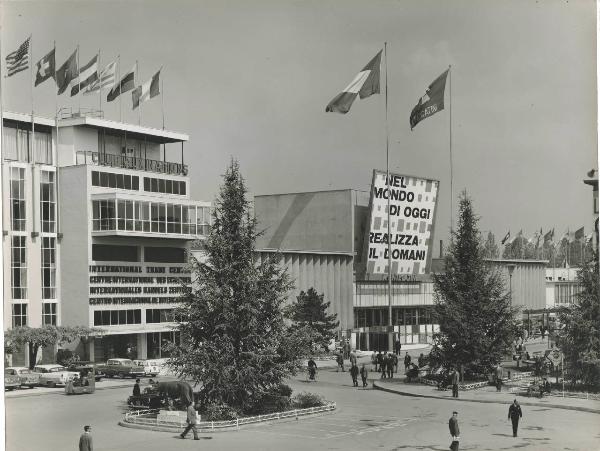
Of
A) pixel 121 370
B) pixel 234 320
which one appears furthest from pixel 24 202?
pixel 234 320

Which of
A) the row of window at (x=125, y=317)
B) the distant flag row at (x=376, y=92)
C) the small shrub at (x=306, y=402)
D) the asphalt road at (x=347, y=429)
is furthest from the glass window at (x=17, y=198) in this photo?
the small shrub at (x=306, y=402)

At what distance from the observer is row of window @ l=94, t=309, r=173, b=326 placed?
6504 centimetres

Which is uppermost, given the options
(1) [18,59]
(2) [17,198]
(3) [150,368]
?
(1) [18,59]

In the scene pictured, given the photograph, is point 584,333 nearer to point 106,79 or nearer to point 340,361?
point 340,361

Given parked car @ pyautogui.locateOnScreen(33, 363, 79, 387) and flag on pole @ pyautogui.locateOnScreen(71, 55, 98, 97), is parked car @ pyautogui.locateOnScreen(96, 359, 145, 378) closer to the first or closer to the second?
parked car @ pyautogui.locateOnScreen(33, 363, 79, 387)

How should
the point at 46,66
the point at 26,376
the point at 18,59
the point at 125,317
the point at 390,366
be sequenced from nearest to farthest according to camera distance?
the point at 18,59
the point at 26,376
the point at 390,366
the point at 46,66
the point at 125,317

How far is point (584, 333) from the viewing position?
45000mm

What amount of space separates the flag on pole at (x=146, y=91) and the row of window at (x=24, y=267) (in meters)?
12.1

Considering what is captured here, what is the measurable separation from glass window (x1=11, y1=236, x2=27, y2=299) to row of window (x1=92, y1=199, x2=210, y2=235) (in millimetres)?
5627

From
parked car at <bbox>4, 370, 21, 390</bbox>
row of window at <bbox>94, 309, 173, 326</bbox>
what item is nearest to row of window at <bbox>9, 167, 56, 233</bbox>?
row of window at <bbox>94, 309, 173, 326</bbox>

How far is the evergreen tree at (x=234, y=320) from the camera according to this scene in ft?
120

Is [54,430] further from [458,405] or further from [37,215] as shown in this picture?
[37,215]

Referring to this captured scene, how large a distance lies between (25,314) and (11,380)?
13737 mm

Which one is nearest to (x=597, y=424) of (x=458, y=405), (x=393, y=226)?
(x=458, y=405)
